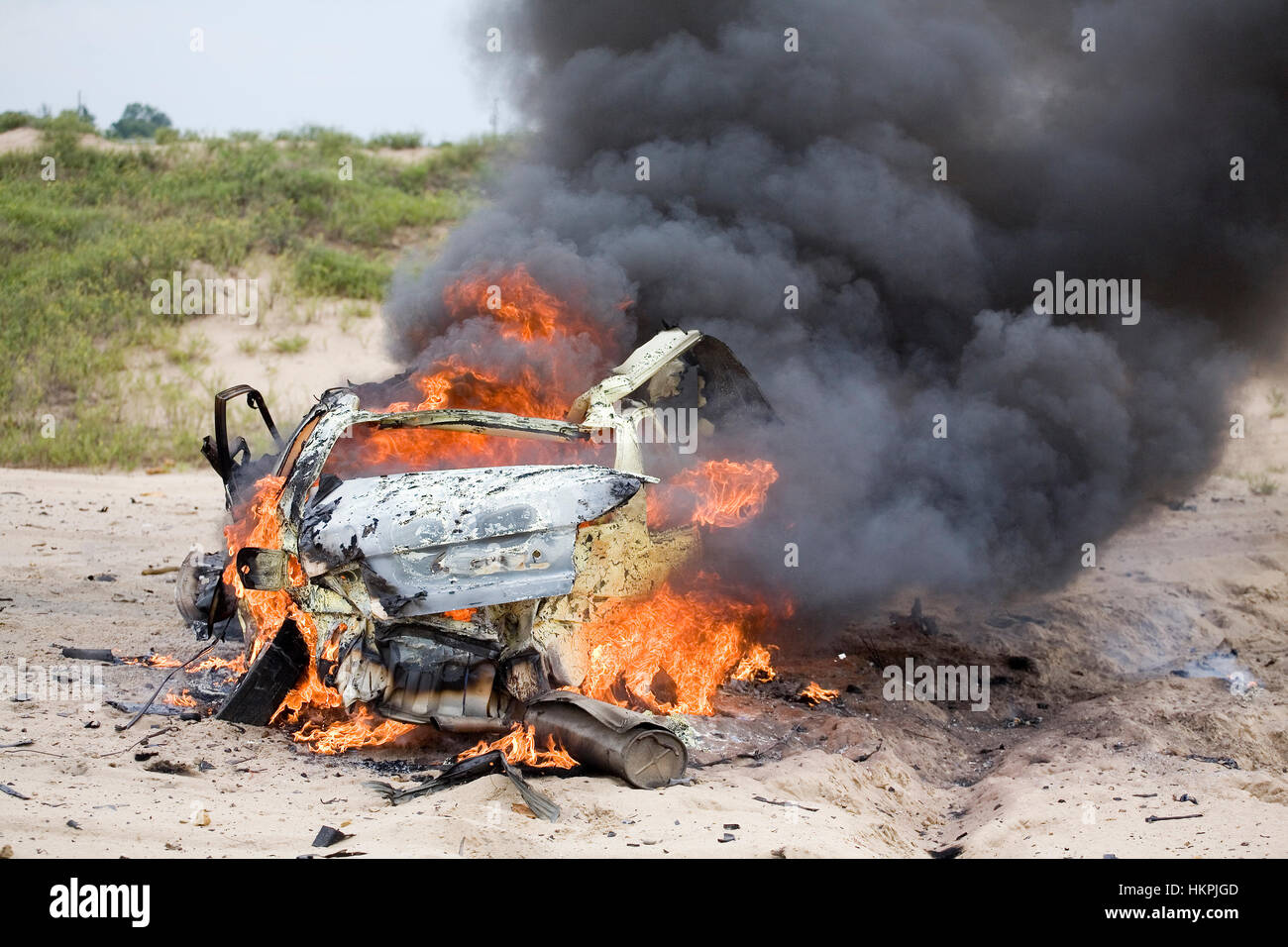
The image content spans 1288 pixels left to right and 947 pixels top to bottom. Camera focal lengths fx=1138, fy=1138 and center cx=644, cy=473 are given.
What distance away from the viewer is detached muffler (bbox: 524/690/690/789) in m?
5.09

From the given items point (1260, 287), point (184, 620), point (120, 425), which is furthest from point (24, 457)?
point (1260, 287)

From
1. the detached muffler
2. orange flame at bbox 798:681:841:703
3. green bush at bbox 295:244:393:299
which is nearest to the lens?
the detached muffler

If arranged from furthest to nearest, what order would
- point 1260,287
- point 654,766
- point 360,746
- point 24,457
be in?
point 24,457, point 1260,287, point 360,746, point 654,766

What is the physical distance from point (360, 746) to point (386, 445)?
198 centimetres

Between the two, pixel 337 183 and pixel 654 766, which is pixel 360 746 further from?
pixel 337 183

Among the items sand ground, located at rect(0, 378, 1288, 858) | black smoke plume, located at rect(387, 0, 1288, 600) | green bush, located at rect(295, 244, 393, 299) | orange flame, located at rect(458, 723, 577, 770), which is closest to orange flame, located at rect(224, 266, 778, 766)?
orange flame, located at rect(458, 723, 577, 770)

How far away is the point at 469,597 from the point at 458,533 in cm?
30

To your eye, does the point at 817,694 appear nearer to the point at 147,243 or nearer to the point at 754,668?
the point at 754,668

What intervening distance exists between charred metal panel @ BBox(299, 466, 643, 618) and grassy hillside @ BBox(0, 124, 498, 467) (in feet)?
32.6

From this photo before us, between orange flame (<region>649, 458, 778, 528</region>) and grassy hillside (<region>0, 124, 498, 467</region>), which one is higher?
grassy hillside (<region>0, 124, 498, 467</region>)

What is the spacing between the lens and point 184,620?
308 inches

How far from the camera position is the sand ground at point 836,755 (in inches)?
175

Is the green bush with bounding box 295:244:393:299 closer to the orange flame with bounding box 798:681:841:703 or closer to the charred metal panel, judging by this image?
the orange flame with bounding box 798:681:841:703
